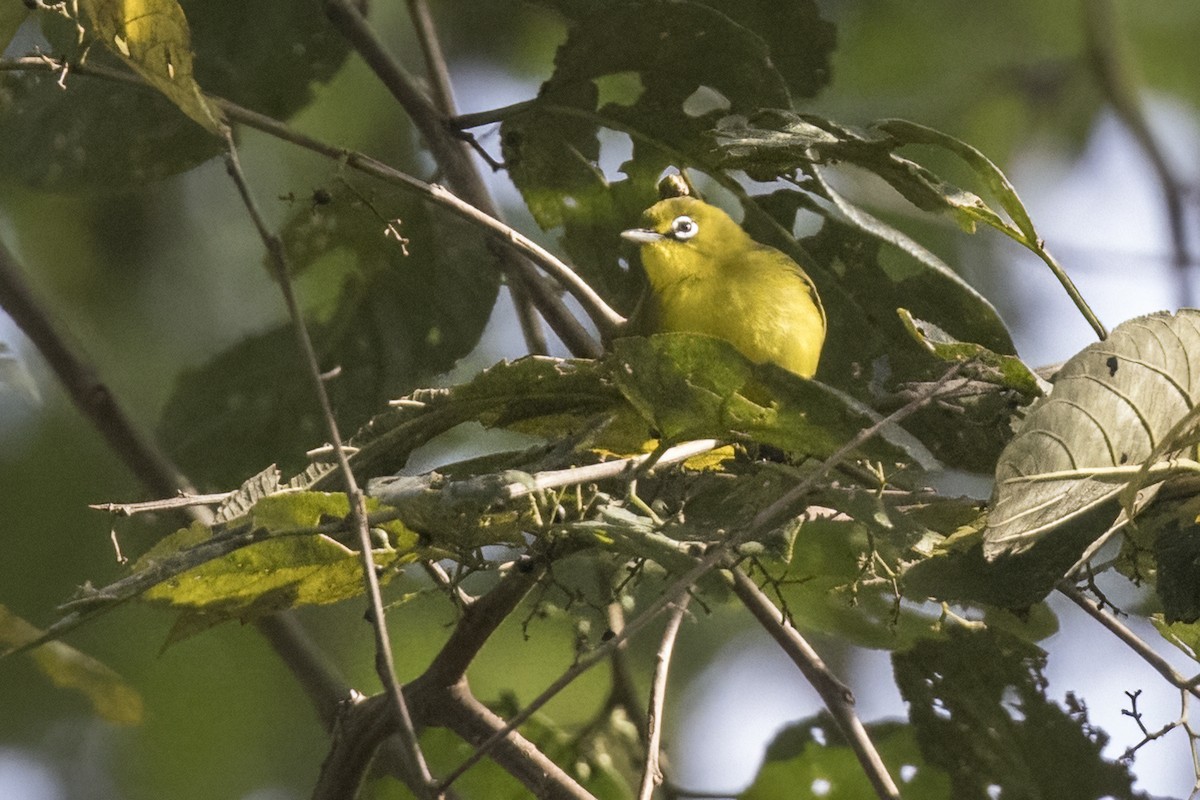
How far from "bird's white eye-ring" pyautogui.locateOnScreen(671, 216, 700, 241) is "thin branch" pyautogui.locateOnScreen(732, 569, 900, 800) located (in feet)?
1.39

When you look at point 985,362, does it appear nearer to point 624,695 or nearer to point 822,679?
point 822,679

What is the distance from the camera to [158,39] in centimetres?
91

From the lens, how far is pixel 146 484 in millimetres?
1496

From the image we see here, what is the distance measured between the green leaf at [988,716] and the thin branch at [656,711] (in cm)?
45

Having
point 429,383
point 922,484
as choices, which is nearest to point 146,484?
point 429,383

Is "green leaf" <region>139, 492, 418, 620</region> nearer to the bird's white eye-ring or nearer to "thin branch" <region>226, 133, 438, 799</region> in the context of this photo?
"thin branch" <region>226, 133, 438, 799</region>

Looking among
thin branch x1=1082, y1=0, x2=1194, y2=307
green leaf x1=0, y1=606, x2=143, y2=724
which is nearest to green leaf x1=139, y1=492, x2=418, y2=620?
green leaf x1=0, y1=606, x2=143, y2=724

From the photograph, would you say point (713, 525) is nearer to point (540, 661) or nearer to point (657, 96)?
point (657, 96)

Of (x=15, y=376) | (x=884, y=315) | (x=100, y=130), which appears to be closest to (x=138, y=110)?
(x=100, y=130)

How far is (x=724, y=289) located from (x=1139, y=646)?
1.72ft

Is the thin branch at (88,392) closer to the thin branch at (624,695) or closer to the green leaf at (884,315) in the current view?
the thin branch at (624,695)

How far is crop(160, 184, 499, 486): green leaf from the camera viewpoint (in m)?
1.54

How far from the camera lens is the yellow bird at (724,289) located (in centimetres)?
124

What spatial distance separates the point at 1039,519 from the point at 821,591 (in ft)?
1.72
